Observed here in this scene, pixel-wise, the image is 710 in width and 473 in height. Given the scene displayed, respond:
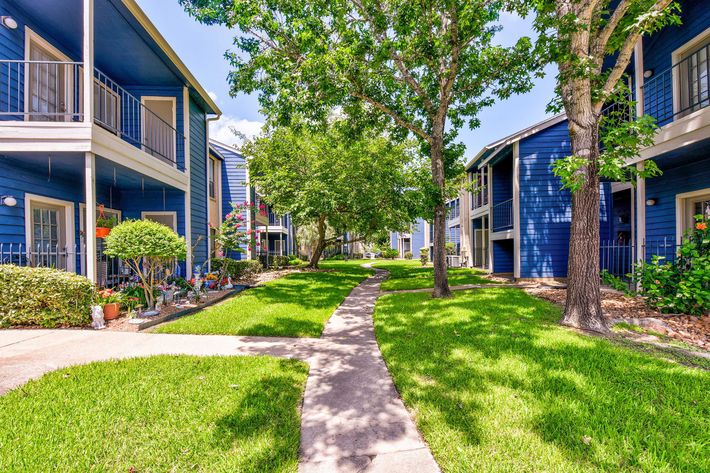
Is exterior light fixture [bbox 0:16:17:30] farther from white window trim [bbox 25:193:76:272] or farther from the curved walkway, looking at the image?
the curved walkway

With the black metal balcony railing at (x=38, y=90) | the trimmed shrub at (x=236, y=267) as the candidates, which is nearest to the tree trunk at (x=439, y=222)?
the trimmed shrub at (x=236, y=267)

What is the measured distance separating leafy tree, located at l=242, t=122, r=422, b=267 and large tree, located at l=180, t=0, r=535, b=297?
16.2 ft

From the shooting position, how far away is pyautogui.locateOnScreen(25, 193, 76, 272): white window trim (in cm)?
651

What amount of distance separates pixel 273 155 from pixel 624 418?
15.7 metres

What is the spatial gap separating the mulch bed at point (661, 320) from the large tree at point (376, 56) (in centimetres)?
349

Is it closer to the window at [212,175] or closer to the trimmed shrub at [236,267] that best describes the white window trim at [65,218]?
the trimmed shrub at [236,267]

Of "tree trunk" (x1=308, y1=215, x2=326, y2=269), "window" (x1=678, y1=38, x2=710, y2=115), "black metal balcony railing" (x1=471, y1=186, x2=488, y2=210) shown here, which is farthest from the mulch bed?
"tree trunk" (x1=308, y1=215, x2=326, y2=269)

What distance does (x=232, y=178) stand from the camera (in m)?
16.7

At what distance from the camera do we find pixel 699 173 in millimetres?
6969

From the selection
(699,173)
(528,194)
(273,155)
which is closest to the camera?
(699,173)

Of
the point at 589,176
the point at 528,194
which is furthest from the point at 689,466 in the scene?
the point at 528,194

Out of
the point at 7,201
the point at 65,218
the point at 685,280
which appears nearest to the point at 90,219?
the point at 7,201

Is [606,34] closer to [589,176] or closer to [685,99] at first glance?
[589,176]

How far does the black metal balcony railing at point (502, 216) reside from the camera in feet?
44.7
